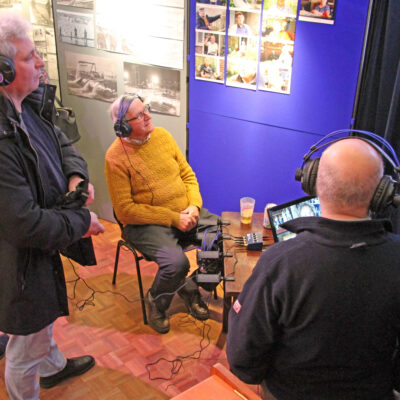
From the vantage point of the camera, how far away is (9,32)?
1594mm

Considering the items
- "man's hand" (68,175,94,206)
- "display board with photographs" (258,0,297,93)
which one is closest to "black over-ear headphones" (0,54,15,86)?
"man's hand" (68,175,94,206)

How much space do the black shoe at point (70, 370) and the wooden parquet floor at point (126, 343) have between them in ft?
0.10

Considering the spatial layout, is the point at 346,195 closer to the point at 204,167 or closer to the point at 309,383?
the point at 309,383

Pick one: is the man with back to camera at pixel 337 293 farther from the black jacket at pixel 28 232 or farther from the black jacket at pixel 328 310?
the black jacket at pixel 28 232

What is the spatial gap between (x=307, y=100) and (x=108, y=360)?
1974 mm

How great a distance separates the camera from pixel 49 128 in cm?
190

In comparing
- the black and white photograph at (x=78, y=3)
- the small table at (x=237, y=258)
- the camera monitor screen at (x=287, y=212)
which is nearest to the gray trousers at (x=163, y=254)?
the small table at (x=237, y=258)

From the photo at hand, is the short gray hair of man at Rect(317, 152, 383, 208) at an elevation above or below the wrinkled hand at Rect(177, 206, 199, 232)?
above

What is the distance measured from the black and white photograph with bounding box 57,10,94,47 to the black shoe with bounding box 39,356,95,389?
2.35 metres

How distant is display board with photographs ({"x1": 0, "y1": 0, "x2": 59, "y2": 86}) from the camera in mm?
3604

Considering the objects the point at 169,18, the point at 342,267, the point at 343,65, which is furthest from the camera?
the point at 169,18

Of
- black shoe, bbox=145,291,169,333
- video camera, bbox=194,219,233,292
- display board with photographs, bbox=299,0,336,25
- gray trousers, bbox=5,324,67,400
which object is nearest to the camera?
gray trousers, bbox=5,324,67,400

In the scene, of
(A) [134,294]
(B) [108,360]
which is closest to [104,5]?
(A) [134,294]

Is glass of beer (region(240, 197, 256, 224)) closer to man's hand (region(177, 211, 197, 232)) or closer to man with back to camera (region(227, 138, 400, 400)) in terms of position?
man's hand (region(177, 211, 197, 232))
